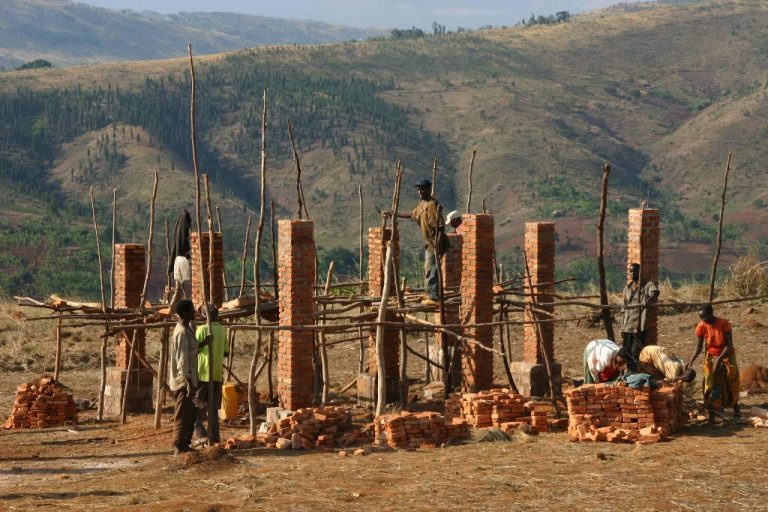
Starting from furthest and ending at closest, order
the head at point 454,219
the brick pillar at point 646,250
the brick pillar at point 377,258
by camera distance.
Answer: the brick pillar at point 377,258 < the head at point 454,219 < the brick pillar at point 646,250

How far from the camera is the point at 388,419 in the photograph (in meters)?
13.2

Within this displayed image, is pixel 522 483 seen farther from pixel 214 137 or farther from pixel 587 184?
pixel 214 137

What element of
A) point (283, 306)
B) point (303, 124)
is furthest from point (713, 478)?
point (303, 124)

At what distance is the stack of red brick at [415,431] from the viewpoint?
13.0 m

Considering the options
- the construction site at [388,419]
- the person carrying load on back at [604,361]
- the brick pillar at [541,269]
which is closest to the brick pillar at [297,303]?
the construction site at [388,419]

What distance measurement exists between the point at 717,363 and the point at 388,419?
12.3ft

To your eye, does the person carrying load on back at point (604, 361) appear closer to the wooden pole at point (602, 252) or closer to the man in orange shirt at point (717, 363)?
the wooden pole at point (602, 252)

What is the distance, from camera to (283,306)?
48.8ft

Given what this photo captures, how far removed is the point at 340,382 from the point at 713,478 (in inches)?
368

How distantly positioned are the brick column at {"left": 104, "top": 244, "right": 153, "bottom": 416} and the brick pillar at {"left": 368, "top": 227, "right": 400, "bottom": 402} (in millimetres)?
3077

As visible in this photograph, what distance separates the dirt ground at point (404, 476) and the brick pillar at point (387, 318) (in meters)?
3.29

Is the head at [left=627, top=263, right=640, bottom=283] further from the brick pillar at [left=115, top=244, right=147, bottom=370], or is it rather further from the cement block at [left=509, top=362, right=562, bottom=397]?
the brick pillar at [left=115, top=244, right=147, bottom=370]

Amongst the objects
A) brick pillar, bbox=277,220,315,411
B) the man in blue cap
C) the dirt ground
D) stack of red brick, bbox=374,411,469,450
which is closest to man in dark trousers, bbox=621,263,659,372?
the dirt ground

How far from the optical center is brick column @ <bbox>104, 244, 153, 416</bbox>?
1667 centimetres
